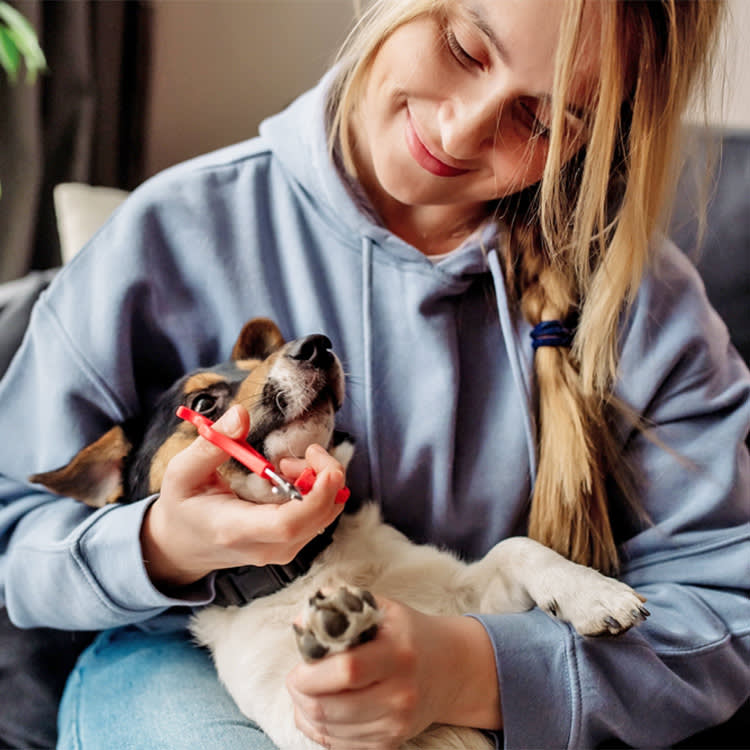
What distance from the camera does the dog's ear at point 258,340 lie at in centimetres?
114

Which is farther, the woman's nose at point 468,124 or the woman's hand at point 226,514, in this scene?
the woman's nose at point 468,124

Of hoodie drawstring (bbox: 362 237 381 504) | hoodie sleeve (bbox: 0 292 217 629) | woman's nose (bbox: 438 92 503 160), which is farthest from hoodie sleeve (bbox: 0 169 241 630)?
woman's nose (bbox: 438 92 503 160)

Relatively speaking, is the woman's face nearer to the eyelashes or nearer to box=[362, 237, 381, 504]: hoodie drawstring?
the eyelashes

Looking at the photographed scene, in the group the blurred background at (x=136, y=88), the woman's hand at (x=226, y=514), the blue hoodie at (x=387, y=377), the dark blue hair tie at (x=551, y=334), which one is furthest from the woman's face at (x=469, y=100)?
the blurred background at (x=136, y=88)

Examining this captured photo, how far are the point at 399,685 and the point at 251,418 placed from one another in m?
0.38

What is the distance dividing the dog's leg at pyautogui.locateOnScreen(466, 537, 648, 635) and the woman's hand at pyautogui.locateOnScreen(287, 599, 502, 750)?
11 cm

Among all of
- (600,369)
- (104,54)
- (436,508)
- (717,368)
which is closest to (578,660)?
(436,508)

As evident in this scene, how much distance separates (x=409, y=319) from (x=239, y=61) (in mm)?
1598

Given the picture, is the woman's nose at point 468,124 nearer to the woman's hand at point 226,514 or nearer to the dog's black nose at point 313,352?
the dog's black nose at point 313,352

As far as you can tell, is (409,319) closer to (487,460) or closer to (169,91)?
(487,460)

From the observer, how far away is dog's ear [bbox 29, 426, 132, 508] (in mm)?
1096

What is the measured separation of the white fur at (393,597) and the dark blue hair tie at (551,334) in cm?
31

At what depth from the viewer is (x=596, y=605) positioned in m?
0.98

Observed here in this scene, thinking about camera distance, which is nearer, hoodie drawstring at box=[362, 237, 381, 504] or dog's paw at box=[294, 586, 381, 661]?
dog's paw at box=[294, 586, 381, 661]
